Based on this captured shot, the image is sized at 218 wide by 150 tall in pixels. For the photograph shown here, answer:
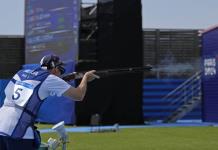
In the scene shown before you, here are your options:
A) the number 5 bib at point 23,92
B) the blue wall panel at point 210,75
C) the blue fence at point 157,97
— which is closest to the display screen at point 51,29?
the blue fence at point 157,97

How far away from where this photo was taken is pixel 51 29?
27500mm

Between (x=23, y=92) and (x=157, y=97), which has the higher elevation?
(x=23, y=92)

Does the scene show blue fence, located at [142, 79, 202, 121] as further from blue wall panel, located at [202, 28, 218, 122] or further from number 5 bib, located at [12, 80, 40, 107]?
number 5 bib, located at [12, 80, 40, 107]

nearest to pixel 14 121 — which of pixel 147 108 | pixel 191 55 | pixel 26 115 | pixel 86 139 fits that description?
pixel 26 115

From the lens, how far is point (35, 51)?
28906mm

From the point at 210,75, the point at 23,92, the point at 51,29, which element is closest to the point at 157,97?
the point at 210,75

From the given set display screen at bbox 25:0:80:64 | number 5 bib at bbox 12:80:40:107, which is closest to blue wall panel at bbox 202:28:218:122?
display screen at bbox 25:0:80:64

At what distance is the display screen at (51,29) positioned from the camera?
2578 cm

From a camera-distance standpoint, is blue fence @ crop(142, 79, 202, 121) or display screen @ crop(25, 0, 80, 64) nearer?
display screen @ crop(25, 0, 80, 64)

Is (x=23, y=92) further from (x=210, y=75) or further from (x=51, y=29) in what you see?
(x=210, y=75)

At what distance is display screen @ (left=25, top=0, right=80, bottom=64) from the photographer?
25781 mm

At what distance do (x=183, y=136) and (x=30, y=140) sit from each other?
43.4ft

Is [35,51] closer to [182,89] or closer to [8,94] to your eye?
[182,89]

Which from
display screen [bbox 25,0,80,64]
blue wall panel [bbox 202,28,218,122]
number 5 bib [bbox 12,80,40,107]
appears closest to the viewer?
number 5 bib [bbox 12,80,40,107]
